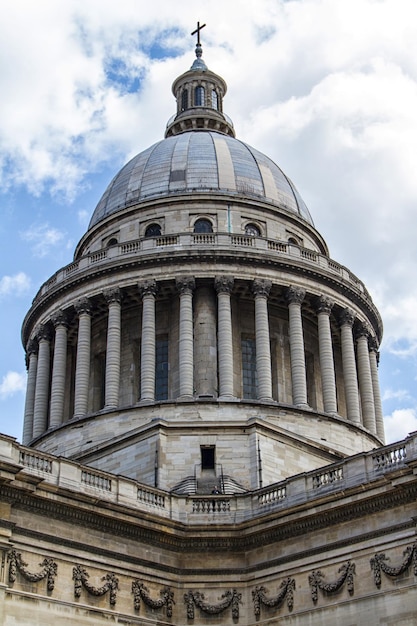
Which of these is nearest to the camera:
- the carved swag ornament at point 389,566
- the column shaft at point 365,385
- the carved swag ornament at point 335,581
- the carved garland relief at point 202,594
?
the carved swag ornament at point 389,566

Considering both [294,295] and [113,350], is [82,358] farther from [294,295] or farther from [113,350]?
[294,295]

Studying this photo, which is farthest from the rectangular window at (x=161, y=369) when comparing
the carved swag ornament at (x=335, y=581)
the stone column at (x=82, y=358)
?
the carved swag ornament at (x=335, y=581)

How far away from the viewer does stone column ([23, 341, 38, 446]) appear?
52.6 m

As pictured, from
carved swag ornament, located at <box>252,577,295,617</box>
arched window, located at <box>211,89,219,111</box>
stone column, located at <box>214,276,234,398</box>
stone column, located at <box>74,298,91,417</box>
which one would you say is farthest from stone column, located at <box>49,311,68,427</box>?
arched window, located at <box>211,89,219,111</box>

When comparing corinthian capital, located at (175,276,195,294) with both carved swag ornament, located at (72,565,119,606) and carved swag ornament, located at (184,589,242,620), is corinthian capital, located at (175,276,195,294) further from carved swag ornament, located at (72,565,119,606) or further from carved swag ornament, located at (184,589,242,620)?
carved swag ornament, located at (72,565,119,606)

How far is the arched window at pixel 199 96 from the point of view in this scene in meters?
67.2

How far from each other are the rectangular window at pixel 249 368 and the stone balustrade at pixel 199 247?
4767 millimetres

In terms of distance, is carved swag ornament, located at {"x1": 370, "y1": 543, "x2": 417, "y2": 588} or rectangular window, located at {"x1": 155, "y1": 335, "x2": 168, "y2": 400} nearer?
carved swag ornament, located at {"x1": 370, "y1": 543, "x2": 417, "y2": 588}

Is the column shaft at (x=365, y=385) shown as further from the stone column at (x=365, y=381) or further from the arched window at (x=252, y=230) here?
the arched window at (x=252, y=230)

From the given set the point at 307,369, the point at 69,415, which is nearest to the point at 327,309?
the point at 307,369

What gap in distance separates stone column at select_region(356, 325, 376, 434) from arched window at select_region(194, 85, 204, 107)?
2173 cm

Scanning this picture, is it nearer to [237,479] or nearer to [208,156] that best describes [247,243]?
[208,156]

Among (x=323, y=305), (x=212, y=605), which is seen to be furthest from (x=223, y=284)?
(x=212, y=605)

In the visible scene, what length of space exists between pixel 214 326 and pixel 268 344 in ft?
9.59
